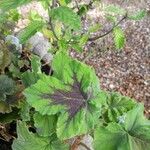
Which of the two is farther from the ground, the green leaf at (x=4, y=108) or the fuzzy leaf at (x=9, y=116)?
the green leaf at (x=4, y=108)

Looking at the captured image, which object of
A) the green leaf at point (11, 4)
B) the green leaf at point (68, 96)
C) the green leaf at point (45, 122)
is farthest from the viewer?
the green leaf at point (11, 4)

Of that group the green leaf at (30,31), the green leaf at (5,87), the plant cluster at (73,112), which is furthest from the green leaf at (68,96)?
the green leaf at (30,31)

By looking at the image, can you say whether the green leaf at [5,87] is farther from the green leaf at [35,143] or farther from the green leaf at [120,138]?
the green leaf at [120,138]

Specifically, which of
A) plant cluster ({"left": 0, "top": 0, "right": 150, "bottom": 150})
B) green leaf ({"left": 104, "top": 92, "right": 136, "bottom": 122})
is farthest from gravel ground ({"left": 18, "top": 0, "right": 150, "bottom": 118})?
plant cluster ({"left": 0, "top": 0, "right": 150, "bottom": 150})

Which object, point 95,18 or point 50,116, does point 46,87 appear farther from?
point 95,18

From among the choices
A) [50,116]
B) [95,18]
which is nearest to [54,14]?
[50,116]

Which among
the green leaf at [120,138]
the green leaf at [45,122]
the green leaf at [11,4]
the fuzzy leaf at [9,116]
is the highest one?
the green leaf at [11,4]

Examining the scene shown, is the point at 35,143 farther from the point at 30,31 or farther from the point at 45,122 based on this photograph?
the point at 30,31
